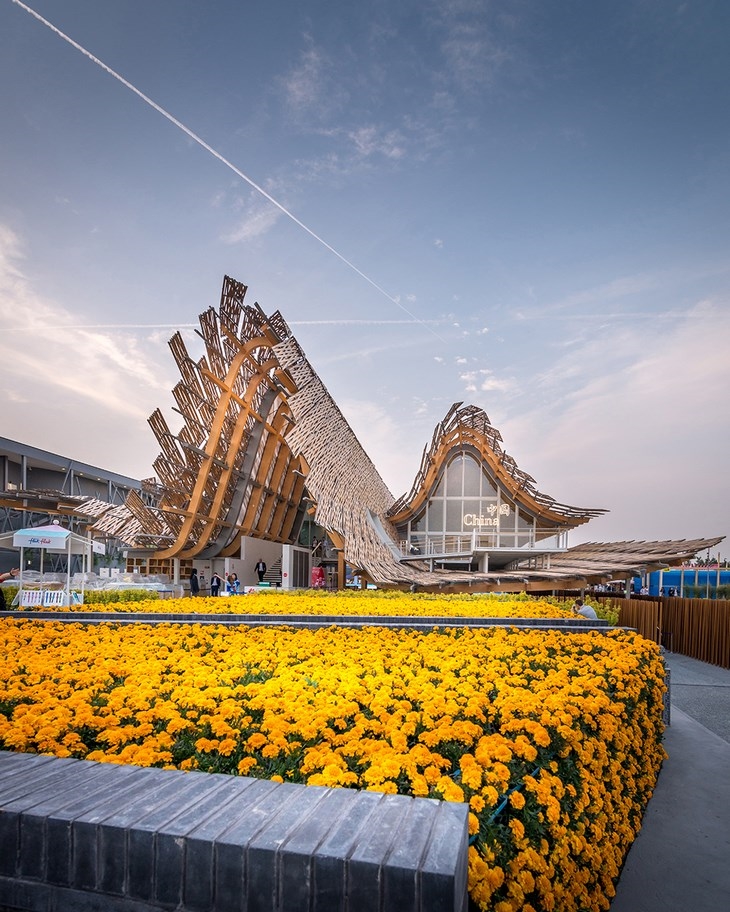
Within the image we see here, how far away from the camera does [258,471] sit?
3253 cm

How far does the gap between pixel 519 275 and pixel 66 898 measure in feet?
55.5

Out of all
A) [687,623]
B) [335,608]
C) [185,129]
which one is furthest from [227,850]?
[687,623]

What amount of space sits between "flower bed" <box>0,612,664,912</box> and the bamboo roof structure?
1696cm

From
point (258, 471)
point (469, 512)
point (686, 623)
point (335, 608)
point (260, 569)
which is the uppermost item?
point (258, 471)

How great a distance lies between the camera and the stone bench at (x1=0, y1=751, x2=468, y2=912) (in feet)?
6.69

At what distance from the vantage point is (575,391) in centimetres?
2291

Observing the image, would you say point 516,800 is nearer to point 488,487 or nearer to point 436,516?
point 436,516

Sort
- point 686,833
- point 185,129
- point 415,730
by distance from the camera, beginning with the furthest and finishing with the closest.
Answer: point 185,129
point 686,833
point 415,730

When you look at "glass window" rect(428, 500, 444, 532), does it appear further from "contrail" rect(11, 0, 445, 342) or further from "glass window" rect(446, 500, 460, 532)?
"contrail" rect(11, 0, 445, 342)

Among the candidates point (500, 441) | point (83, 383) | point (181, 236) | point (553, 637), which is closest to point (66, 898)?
point (553, 637)

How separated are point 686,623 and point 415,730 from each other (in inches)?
677

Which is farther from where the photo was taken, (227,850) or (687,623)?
(687,623)

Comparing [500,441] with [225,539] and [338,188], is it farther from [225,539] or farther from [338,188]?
[338,188]

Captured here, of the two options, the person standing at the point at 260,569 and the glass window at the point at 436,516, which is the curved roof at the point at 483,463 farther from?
the person standing at the point at 260,569
